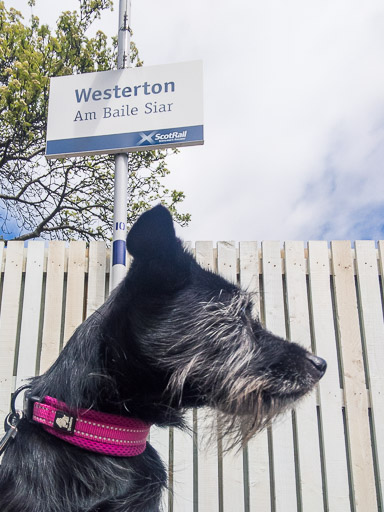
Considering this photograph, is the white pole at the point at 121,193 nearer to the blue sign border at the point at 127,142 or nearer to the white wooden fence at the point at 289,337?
the blue sign border at the point at 127,142

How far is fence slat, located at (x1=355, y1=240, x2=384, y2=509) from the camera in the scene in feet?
10.9

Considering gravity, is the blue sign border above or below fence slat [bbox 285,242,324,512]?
above

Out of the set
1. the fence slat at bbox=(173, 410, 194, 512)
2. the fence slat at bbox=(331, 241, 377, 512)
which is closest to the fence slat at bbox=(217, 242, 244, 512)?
the fence slat at bbox=(173, 410, 194, 512)

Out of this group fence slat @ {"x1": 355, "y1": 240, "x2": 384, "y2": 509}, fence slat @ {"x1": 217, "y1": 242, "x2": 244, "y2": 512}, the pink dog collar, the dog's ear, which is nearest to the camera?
the pink dog collar

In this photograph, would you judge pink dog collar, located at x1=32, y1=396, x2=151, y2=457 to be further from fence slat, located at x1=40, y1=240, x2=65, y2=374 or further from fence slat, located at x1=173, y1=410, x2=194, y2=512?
fence slat, located at x1=40, y1=240, x2=65, y2=374

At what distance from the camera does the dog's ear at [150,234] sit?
155 cm

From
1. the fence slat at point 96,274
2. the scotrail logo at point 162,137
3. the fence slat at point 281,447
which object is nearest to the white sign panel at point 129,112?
the scotrail logo at point 162,137

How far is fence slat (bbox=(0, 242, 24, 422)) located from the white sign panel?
982 mm

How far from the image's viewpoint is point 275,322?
11.6ft

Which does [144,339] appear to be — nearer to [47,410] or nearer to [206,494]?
[47,410]

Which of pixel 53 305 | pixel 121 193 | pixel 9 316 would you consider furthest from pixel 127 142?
pixel 9 316

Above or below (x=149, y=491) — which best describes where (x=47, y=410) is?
above

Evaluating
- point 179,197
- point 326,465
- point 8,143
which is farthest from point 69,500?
point 8,143

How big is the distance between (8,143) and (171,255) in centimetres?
831
